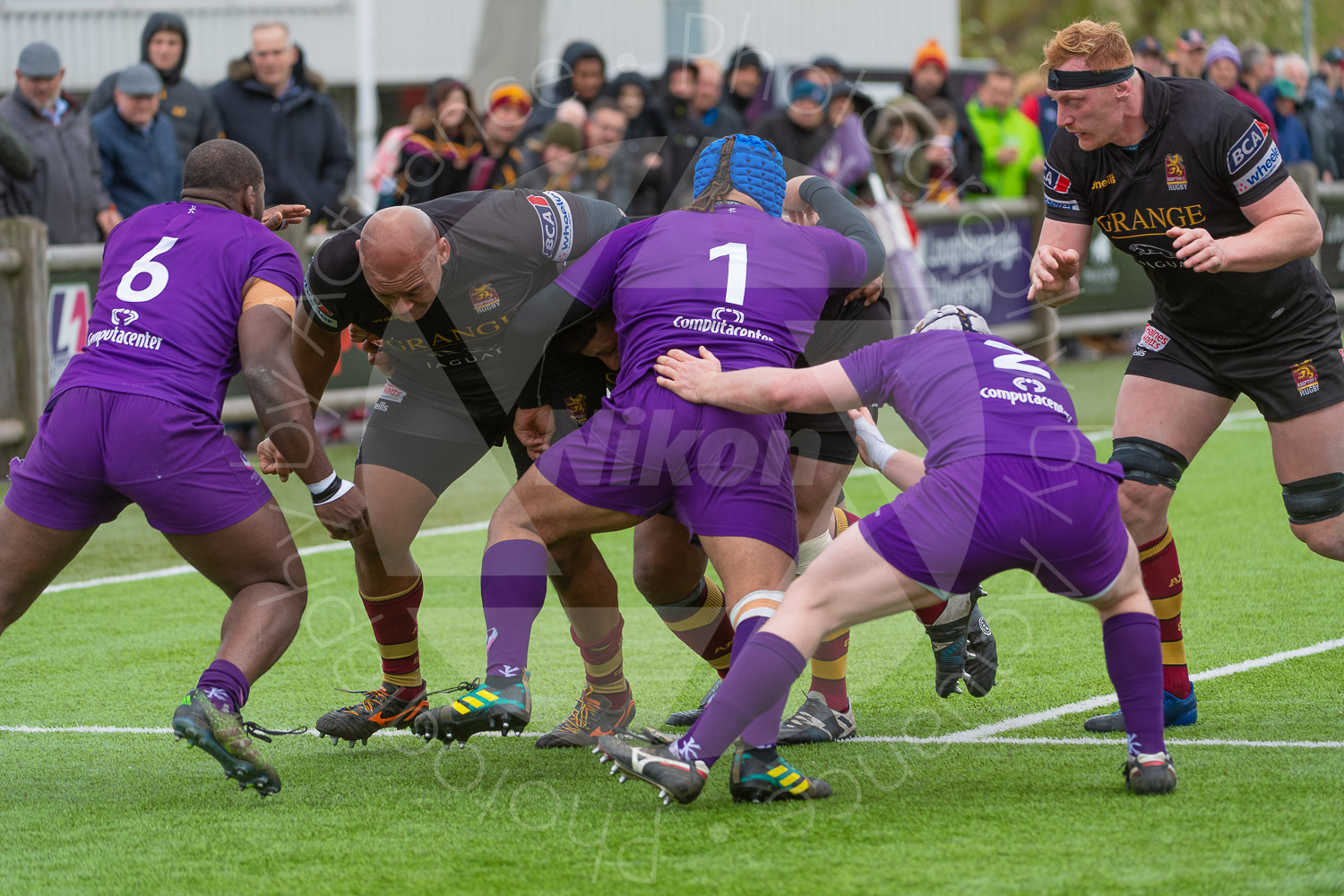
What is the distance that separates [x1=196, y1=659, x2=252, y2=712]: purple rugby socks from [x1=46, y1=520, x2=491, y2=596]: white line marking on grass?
315 cm

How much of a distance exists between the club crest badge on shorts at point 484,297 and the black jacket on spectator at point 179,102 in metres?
6.74

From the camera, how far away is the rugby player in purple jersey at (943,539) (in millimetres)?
4246

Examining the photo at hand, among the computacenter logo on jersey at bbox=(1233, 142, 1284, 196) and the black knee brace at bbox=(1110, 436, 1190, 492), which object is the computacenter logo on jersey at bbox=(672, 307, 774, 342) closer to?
the black knee brace at bbox=(1110, 436, 1190, 492)

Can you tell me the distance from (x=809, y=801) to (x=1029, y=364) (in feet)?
4.44

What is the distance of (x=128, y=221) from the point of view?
5102mm

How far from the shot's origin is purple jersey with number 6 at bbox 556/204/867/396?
4.81 m

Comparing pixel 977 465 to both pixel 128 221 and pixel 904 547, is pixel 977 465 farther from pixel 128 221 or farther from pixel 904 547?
pixel 128 221

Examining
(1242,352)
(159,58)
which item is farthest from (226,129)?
(1242,352)

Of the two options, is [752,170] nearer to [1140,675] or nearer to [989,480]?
[989,480]

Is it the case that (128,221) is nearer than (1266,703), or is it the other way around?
(128,221)

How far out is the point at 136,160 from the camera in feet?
36.5

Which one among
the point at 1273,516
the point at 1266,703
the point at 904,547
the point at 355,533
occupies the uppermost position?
the point at 904,547

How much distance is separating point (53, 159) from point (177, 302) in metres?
6.64

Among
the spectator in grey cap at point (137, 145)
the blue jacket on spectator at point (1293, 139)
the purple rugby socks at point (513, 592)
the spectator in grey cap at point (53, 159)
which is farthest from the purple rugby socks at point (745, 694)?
the blue jacket on spectator at point (1293, 139)
